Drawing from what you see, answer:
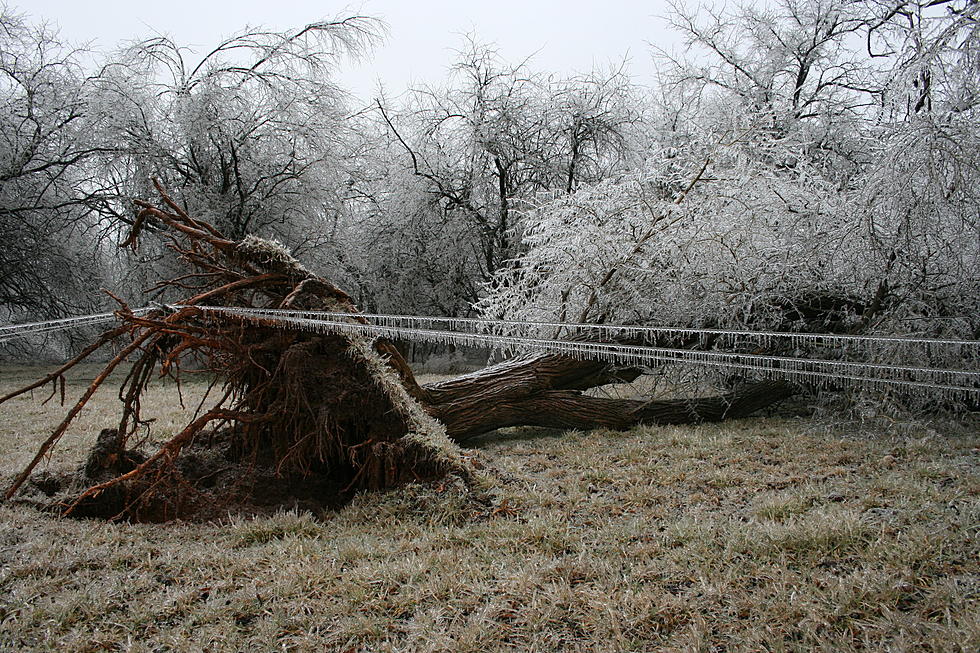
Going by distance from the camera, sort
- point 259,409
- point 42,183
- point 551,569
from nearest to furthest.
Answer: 1. point 551,569
2. point 259,409
3. point 42,183

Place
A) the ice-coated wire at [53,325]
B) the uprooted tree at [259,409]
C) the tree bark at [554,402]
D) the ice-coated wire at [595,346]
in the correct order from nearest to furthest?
the ice-coated wire at [595,346] → the ice-coated wire at [53,325] → the uprooted tree at [259,409] → the tree bark at [554,402]

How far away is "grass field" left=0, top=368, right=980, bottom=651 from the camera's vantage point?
1.54 meters

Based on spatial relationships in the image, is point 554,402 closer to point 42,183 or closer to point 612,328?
point 612,328

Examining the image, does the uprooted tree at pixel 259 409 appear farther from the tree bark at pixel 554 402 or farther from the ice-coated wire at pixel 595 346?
the tree bark at pixel 554 402

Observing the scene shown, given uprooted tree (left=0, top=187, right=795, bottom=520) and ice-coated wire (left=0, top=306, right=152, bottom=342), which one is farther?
uprooted tree (left=0, top=187, right=795, bottom=520)

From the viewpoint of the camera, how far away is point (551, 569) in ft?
6.16

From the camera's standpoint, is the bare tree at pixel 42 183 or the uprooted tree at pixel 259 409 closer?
the uprooted tree at pixel 259 409

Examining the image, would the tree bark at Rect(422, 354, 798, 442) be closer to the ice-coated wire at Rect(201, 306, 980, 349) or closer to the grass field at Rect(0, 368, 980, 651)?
the ice-coated wire at Rect(201, 306, 980, 349)

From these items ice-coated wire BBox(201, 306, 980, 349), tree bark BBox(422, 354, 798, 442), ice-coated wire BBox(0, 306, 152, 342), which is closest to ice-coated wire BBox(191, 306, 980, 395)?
ice-coated wire BBox(201, 306, 980, 349)

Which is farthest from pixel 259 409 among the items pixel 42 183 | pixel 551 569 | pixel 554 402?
pixel 42 183

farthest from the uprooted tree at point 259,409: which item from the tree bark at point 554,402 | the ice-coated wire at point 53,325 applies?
the tree bark at point 554,402

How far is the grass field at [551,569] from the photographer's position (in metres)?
1.54


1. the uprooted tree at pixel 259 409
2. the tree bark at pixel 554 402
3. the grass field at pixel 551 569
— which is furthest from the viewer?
the tree bark at pixel 554 402

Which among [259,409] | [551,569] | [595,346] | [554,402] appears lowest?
[551,569]
